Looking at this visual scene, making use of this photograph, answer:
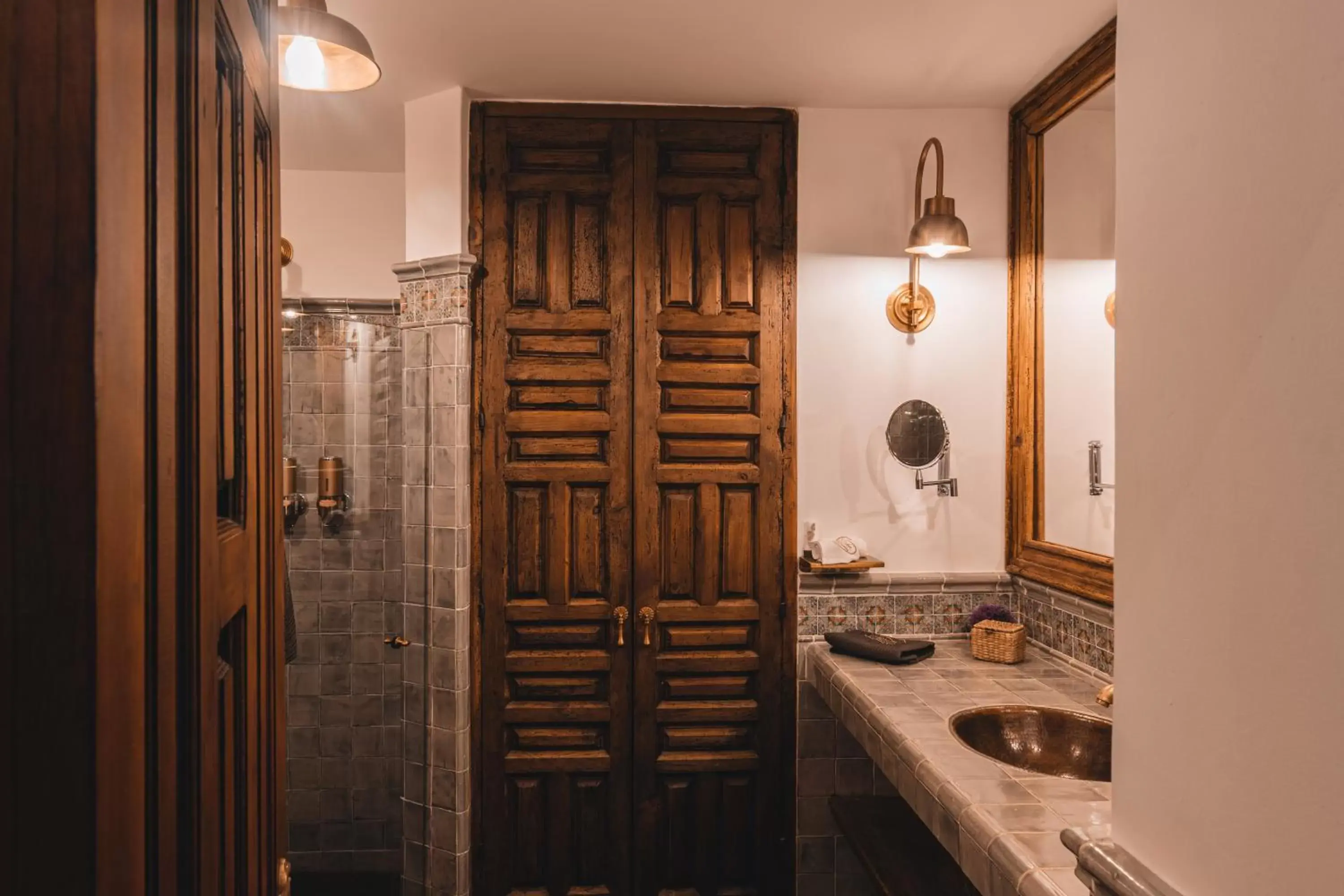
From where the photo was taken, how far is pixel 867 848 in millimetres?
2209

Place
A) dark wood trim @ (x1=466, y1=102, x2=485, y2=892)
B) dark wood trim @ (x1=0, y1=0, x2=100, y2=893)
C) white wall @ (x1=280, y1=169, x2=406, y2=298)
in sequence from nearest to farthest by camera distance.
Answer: dark wood trim @ (x1=0, y1=0, x2=100, y2=893), dark wood trim @ (x1=466, y1=102, x2=485, y2=892), white wall @ (x1=280, y1=169, x2=406, y2=298)

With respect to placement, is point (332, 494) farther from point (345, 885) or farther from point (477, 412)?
point (345, 885)

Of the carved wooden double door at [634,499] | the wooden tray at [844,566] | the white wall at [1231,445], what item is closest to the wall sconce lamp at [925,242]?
the carved wooden double door at [634,499]

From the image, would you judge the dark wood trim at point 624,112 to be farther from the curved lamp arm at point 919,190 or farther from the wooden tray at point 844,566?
the wooden tray at point 844,566

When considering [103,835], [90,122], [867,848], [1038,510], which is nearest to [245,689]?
[103,835]

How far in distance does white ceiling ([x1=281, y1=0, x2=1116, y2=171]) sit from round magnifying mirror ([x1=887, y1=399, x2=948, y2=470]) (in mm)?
1036

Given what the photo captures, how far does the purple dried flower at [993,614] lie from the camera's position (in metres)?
2.53

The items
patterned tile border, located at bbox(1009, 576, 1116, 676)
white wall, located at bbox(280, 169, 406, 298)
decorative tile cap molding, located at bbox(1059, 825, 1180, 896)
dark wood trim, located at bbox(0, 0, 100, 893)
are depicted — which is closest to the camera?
dark wood trim, located at bbox(0, 0, 100, 893)

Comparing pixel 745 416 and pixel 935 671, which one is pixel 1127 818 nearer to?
pixel 935 671

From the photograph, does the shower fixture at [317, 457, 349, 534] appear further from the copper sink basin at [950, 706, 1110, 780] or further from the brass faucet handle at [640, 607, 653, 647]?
the copper sink basin at [950, 706, 1110, 780]

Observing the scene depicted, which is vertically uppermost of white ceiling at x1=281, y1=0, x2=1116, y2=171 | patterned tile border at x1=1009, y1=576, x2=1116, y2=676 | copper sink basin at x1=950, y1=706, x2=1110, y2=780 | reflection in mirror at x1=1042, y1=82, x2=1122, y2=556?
white ceiling at x1=281, y1=0, x2=1116, y2=171

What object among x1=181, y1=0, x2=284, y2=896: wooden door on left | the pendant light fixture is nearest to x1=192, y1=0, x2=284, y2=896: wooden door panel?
x1=181, y1=0, x2=284, y2=896: wooden door on left

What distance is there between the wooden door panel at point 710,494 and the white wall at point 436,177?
58cm

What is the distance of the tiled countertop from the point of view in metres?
1.39
